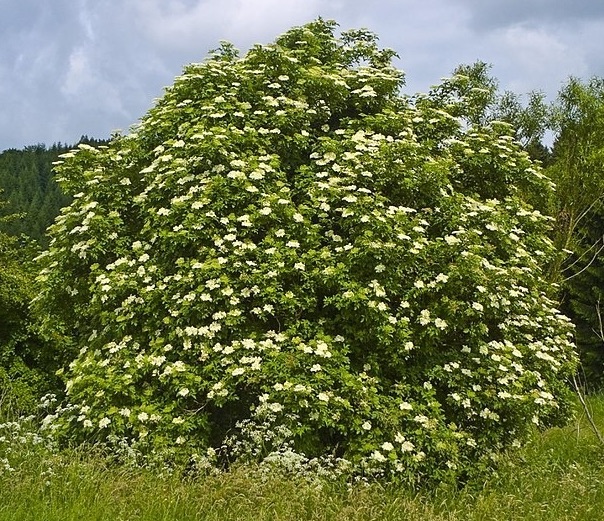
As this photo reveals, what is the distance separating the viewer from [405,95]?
1049cm

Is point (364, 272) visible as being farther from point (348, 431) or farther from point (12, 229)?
point (12, 229)

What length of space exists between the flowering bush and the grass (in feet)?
1.83

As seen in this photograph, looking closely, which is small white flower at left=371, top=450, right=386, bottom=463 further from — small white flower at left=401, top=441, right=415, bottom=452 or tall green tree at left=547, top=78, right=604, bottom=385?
tall green tree at left=547, top=78, right=604, bottom=385

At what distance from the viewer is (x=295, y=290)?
23.5ft

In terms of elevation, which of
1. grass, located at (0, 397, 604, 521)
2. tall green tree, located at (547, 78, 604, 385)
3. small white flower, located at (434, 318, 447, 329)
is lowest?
grass, located at (0, 397, 604, 521)

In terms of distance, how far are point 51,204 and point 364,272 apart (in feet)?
242

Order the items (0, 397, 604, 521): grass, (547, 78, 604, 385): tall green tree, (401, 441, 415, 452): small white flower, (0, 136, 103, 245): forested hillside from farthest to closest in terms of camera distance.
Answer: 1. (0, 136, 103, 245): forested hillside
2. (547, 78, 604, 385): tall green tree
3. (401, 441, 415, 452): small white flower
4. (0, 397, 604, 521): grass

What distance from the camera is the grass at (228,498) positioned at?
4602 millimetres

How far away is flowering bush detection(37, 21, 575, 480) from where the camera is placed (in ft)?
21.9

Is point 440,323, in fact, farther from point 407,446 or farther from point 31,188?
point 31,188

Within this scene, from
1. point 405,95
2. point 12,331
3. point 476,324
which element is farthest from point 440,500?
point 12,331

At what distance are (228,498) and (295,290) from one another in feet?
8.80

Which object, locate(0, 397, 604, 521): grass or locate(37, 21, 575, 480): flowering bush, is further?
locate(37, 21, 575, 480): flowering bush

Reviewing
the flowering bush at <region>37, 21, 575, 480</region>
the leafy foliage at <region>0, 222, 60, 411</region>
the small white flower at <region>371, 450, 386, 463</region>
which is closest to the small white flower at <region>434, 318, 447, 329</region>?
the flowering bush at <region>37, 21, 575, 480</region>
